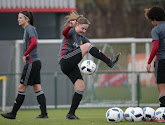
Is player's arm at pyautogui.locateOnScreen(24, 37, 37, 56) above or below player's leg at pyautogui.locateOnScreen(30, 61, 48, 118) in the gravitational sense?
above

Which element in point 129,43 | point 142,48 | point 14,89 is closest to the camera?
point 14,89

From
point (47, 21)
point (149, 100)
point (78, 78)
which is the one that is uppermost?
point (47, 21)

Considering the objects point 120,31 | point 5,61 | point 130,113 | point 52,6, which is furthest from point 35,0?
point 120,31

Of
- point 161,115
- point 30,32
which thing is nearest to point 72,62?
point 30,32

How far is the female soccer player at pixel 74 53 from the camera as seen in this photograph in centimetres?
948

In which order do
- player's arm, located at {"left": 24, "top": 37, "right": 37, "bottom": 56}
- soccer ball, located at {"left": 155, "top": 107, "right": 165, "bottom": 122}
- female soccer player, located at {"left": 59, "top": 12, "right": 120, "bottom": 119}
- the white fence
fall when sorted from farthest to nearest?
the white fence < player's arm, located at {"left": 24, "top": 37, "right": 37, "bottom": 56} < female soccer player, located at {"left": 59, "top": 12, "right": 120, "bottom": 119} < soccer ball, located at {"left": 155, "top": 107, "right": 165, "bottom": 122}

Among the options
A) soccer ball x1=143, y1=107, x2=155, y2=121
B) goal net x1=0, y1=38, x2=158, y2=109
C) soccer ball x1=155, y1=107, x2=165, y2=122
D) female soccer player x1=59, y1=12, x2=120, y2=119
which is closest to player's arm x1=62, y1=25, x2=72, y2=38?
female soccer player x1=59, y1=12, x2=120, y2=119

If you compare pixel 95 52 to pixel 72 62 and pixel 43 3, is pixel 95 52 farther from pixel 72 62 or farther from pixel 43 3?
pixel 43 3

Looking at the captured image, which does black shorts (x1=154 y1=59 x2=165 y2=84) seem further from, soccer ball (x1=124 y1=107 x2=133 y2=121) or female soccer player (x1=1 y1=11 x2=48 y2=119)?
female soccer player (x1=1 y1=11 x2=48 y2=119)

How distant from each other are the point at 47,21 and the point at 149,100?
397 cm

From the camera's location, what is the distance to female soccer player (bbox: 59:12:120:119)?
9.48 m

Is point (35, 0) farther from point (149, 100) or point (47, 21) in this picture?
point (149, 100)

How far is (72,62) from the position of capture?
31.3ft

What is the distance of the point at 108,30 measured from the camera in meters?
41.8
